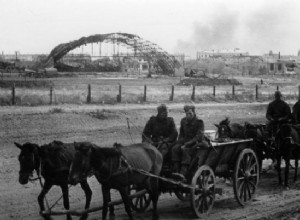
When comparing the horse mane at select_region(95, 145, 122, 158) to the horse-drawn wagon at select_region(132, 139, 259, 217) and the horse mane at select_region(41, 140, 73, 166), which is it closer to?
the horse mane at select_region(41, 140, 73, 166)

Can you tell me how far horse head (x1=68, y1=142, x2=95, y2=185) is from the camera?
26.2 ft

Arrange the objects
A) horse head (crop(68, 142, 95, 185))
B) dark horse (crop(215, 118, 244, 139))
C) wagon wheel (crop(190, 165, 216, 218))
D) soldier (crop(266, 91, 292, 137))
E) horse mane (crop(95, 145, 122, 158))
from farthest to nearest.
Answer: soldier (crop(266, 91, 292, 137)) < dark horse (crop(215, 118, 244, 139)) < wagon wheel (crop(190, 165, 216, 218)) < horse mane (crop(95, 145, 122, 158)) < horse head (crop(68, 142, 95, 185))

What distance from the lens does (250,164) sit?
447 inches

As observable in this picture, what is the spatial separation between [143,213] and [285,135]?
4.85 metres

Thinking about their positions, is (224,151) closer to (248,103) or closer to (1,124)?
(1,124)

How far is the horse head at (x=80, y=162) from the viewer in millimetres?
7996

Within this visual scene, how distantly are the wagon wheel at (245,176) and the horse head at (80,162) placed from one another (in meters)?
3.82

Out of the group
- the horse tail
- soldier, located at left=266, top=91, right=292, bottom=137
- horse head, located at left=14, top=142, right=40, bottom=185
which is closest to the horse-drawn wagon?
the horse tail

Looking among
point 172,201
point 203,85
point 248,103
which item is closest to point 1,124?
point 172,201

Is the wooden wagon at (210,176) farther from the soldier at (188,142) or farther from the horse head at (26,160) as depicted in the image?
the horse head at (26,160)

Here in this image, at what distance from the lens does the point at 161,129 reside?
10.6 metres

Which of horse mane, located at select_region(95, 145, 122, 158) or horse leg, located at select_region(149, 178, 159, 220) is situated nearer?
horse mane, located at select_region(95, 145, 122, 158)

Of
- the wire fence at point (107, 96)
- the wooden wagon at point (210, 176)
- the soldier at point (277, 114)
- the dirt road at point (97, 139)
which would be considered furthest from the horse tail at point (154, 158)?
the wire fence at point (107, 96)

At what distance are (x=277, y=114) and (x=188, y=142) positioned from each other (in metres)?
4.58
